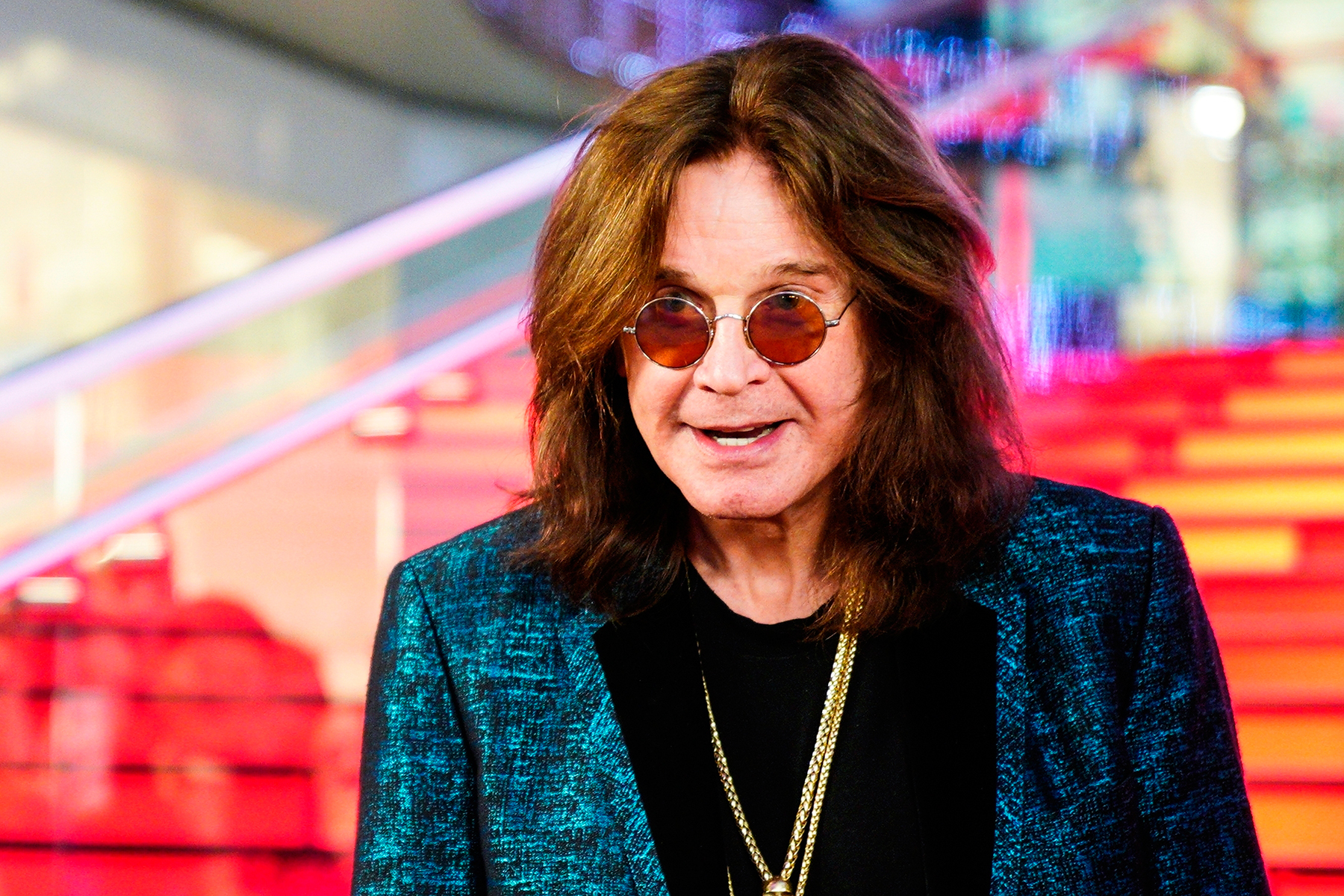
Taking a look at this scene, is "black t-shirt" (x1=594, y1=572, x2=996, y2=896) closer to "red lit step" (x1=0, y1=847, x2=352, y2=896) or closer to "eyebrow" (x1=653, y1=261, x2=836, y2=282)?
"eyebrow" (x1=653, y1=261, x2=836, y2=282)

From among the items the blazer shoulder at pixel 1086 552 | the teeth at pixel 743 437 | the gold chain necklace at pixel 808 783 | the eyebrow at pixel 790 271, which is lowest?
the gold chain necklace at pixel 808 783

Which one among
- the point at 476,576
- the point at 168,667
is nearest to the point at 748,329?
the point at 476,576

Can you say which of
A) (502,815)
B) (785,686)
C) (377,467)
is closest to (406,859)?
(502,815)

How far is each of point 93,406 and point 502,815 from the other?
9.85 ft

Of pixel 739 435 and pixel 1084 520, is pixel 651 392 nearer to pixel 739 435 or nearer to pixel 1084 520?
pixel 739 435

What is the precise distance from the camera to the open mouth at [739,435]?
61.6 inches

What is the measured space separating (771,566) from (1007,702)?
0.34m

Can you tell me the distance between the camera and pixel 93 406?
13.3ft

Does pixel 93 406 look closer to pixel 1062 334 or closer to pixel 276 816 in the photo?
pixel 276 816

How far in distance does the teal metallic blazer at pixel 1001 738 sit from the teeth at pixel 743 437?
272 millimetres

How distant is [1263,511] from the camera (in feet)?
15.0

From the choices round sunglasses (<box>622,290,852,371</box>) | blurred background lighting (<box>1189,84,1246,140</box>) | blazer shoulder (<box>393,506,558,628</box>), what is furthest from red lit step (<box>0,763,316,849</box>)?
blurred background lighting (<box>1189,84,1246,140</box>)

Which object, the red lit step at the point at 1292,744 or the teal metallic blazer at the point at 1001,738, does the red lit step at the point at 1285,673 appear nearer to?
the red lit step at the point at 1292,744

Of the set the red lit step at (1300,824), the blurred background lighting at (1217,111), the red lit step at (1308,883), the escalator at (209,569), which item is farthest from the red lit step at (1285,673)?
the blurred background lighting at (1217,111)
